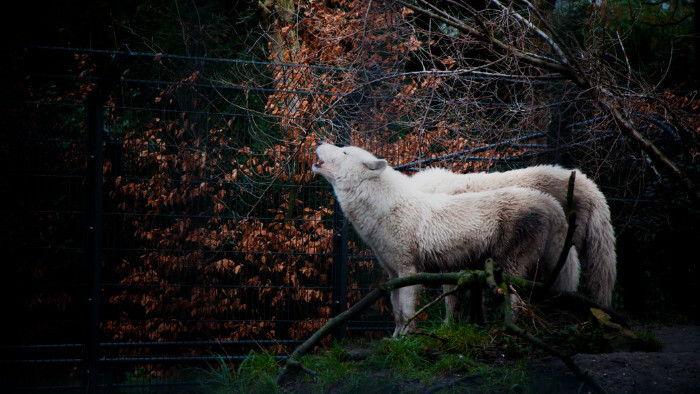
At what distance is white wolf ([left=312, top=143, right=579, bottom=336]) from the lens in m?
5.38

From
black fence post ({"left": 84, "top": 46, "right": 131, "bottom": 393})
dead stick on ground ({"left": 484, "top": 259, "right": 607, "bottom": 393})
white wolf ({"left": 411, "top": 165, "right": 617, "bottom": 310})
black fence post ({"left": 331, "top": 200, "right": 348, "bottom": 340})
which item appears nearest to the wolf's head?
white wolf ({"left": 411, "top": 165, "right": 617, "bottom": 310})

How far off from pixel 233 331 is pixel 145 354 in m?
0.96

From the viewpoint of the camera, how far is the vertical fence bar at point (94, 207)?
5.72m

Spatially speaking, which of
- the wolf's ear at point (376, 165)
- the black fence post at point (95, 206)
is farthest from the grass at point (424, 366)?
the black fence post at point (95, 206)

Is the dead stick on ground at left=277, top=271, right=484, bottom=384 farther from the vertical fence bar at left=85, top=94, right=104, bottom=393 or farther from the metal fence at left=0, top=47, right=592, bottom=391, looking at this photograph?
the vertical fence bar at left=85, top=94, right=104, bottom=393

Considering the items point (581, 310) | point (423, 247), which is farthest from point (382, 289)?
point (581, 310)

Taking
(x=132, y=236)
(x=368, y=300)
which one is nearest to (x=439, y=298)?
(x=368, y=300)

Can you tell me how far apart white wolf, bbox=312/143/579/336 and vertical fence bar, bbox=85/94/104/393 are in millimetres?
2280

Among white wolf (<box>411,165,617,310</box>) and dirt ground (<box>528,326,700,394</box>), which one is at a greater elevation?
white wolf (<box>411,165,617,310</box>)

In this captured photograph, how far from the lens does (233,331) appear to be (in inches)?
249

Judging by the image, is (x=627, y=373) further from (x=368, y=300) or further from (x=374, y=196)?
(x=374, y=196)

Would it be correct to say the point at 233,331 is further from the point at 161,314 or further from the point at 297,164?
the point at 297,164

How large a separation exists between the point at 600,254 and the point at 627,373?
2.55 metres

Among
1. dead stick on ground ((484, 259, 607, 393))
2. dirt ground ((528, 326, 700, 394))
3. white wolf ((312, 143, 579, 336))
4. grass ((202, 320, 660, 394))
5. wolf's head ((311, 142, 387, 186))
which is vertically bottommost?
grass ((202, 320, 660, 394))
